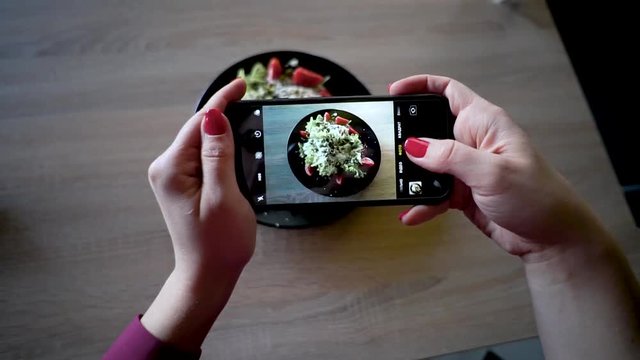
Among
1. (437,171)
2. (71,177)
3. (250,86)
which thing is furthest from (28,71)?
(437,171)

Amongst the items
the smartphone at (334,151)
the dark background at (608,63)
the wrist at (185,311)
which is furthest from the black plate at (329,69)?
the dark background at (608,63)

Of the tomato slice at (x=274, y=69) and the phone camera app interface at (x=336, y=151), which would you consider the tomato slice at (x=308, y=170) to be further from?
the tomato slice at (x=274, y=69)

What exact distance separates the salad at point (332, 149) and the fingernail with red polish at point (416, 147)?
43 millimetres

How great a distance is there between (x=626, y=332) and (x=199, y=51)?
62 centimetres

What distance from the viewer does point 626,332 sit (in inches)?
19.7

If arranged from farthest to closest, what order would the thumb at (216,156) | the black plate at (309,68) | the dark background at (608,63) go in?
the dark background at (608,63), the black plate at (309,68), the thumb at (216,156)

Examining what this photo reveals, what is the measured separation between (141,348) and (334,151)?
0.90 feet

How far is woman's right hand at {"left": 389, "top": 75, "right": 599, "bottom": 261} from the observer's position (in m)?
0.46

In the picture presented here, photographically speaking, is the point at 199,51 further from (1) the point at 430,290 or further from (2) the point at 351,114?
(1) the point at 430,290

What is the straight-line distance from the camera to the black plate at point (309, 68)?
1.86 feet

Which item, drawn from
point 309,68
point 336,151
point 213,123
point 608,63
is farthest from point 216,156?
point 608,63

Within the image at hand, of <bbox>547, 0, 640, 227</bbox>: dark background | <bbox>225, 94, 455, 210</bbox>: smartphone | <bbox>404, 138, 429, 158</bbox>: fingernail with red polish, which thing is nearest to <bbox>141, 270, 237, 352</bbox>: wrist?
<bbox>225, 94, 455, 210</bbox>: smartphone

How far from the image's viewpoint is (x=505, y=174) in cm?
46

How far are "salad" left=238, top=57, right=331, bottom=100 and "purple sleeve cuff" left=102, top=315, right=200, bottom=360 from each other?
30 centimetres
